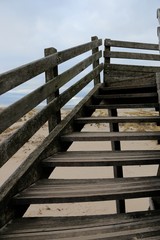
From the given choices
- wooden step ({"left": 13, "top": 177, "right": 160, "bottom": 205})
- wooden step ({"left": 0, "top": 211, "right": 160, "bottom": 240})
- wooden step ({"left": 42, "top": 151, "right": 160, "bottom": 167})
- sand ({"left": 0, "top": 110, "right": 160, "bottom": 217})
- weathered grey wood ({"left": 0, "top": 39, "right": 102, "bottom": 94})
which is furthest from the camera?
sand ({"left": 0, "top": 110, "right": 160, "bottom": 217})

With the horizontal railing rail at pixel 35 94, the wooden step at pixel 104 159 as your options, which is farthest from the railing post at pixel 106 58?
the wooden step at pixel 104 159

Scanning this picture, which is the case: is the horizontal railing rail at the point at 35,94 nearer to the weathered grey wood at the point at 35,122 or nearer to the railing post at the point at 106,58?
the weathered grey wood at the point at 35,122

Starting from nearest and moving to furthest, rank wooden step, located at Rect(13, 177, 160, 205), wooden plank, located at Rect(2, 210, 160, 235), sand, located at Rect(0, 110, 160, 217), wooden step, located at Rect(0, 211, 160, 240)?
wooden step, located at Rect(0, 211, 160, 240) < wooden plank, located at Rect(2, 210, 160, 235) < wooden step, located at Rect(13, 177, 160, 205) < sand, located at Rect(0, 110, 160, 217)

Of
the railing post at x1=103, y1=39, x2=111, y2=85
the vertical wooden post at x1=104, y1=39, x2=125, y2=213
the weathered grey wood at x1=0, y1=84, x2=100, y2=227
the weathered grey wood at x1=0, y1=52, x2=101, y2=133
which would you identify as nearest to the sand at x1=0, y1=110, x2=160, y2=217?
the vertical wooden post at x1=104, y1=39, x2=125, y2=213

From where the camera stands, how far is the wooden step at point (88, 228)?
2.49 m

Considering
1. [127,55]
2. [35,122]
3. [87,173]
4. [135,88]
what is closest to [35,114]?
[35,122]

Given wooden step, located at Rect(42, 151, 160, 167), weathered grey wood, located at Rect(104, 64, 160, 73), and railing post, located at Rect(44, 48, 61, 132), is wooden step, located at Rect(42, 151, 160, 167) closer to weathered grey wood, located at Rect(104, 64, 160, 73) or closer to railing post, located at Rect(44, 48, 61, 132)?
railing post, located at Rect(44, 48, 61, 132)

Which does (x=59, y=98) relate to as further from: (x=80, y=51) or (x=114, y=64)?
(x=114, y=64)

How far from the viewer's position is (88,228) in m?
2.62

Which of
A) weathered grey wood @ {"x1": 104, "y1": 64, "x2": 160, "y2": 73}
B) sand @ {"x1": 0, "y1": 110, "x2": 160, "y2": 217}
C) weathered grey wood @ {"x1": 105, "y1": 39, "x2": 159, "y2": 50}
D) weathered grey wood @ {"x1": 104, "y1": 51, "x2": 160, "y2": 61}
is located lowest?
sand @ {"x1": 0, "y1": 110, "x2": 160, "y2": 217}

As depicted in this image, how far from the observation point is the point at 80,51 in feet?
18.8

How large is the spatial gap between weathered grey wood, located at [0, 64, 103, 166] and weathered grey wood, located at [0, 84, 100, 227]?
230mm

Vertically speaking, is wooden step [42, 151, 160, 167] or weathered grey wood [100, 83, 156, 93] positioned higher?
weathered grey wood [100, 83, 156, 93]

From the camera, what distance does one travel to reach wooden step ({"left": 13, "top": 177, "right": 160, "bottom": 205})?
2.98m
